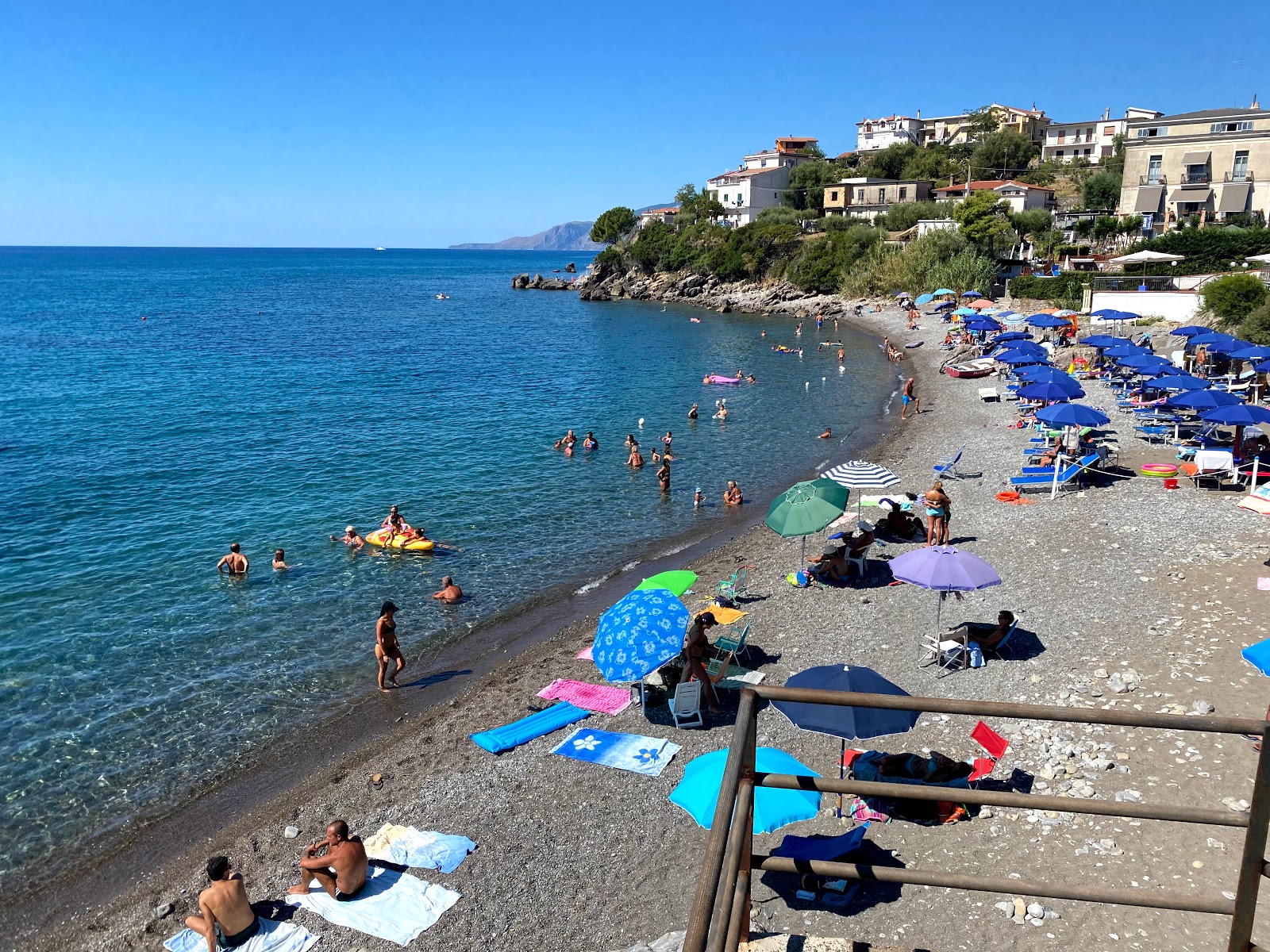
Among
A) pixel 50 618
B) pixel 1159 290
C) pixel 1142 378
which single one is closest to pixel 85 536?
pixel 50 618

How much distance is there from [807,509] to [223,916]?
1139 cm

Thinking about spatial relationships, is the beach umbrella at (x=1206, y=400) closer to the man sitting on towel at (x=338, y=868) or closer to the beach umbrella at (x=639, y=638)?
the beach umbrella at (x=639, y=638)

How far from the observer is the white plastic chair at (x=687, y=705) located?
1236 cm

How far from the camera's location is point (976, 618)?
14430mm

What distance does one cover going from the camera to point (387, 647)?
14.8m

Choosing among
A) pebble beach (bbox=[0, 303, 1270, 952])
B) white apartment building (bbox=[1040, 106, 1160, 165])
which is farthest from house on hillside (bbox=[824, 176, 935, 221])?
pebble beach (bbox=[0, 303, 1270, 952])

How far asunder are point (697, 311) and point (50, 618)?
69736mm

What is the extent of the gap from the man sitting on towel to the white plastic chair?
185 inches

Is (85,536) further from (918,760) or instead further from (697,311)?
(697,311)

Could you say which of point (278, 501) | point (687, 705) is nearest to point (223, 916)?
point (687, 705)

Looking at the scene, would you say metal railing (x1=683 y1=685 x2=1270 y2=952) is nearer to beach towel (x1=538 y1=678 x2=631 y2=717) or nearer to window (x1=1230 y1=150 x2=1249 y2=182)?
beach towel (x1=538 y1=678 x2=631 y2=717)

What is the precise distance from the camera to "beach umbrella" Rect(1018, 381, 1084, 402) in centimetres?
2225

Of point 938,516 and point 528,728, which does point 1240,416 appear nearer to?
point 938,516

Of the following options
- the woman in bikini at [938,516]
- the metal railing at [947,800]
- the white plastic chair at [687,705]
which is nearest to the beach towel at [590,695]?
the white plastic chair at [687,705]
